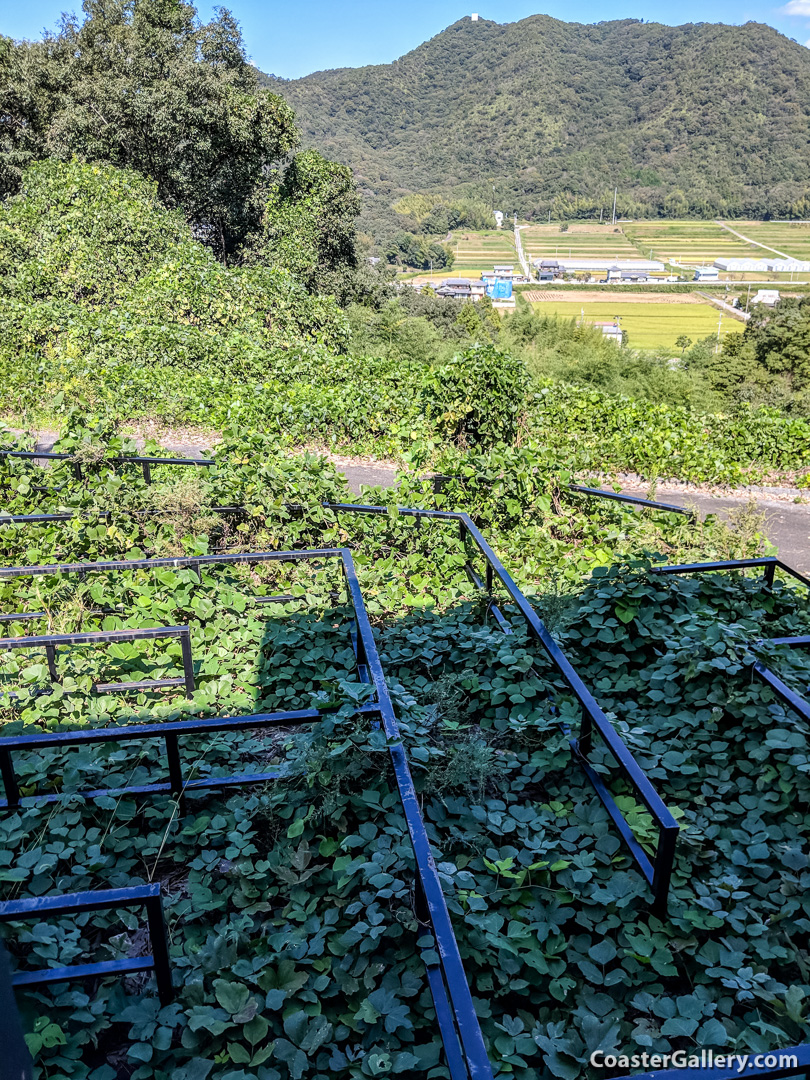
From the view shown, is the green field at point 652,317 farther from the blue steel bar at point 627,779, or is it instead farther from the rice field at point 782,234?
the blue steel bar at point 627,779

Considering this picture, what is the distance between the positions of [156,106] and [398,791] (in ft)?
72.0

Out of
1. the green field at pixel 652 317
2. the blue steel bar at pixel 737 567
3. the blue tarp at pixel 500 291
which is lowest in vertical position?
the green field at pixel 652 317

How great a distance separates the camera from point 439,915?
6.23 feet

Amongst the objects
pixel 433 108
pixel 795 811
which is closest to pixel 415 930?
pixel 795 811

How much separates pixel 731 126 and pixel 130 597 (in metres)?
161

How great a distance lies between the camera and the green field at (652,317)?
223 ft

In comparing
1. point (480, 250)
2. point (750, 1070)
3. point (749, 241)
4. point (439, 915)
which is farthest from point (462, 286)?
point (750, 1070)

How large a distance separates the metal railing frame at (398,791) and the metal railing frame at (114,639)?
87 centimetres

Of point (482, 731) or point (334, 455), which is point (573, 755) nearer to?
point (482, 731)

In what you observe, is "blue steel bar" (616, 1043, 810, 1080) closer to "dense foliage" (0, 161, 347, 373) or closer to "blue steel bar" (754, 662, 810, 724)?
"blue steel bar" (754, 662, 810, 724)

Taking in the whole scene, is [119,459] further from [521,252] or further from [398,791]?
[521,252]

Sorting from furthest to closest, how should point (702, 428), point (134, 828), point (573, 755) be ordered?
point (702, 428) → point (573, 755) → point (134, 828)

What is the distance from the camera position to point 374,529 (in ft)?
20.1

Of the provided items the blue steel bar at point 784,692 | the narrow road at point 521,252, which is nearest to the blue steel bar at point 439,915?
the blue steel bar at point 784,692
